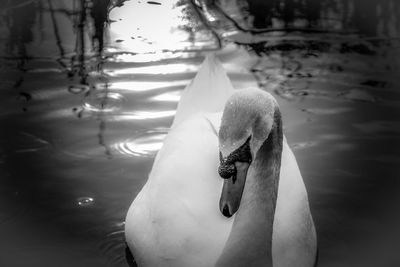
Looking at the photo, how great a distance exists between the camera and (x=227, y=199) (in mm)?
3607

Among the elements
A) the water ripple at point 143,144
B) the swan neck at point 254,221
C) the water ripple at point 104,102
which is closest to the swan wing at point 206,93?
the water ripple at point 143,144

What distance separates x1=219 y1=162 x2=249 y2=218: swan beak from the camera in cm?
358

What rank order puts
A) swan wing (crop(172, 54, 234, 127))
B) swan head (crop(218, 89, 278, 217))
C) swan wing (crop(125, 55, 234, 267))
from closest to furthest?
swan head (crop(218, 89, 278, 217))
swan wing (crop(125, 55, 234, 267))
swan wing (crop(172, 54, 234, 127))

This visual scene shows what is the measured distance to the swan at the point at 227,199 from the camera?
3596mm

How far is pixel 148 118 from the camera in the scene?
6.48 metres

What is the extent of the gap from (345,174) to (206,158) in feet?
4.91

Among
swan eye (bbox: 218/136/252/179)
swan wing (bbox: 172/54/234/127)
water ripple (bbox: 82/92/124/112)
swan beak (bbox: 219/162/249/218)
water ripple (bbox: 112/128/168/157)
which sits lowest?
water ripple (bbox: 112/128/168/157)

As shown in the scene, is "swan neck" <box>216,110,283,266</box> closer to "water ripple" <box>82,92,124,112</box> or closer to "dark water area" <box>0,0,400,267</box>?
"dark water area" <box>0,0,400,267</box>

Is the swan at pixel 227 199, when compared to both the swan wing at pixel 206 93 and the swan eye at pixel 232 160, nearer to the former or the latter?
the swan eye at pixel 232 160

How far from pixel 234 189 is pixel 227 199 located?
2.4 inches

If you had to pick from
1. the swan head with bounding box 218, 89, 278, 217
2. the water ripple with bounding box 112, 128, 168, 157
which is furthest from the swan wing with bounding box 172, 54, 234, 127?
the swan head with bounding box 218, 89, 278, 217

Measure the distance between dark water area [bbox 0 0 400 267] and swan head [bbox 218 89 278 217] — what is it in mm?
1293

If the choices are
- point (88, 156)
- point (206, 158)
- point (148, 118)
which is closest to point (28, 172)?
point (88, 156)

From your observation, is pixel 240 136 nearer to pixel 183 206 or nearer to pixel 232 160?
pixel 232 160
